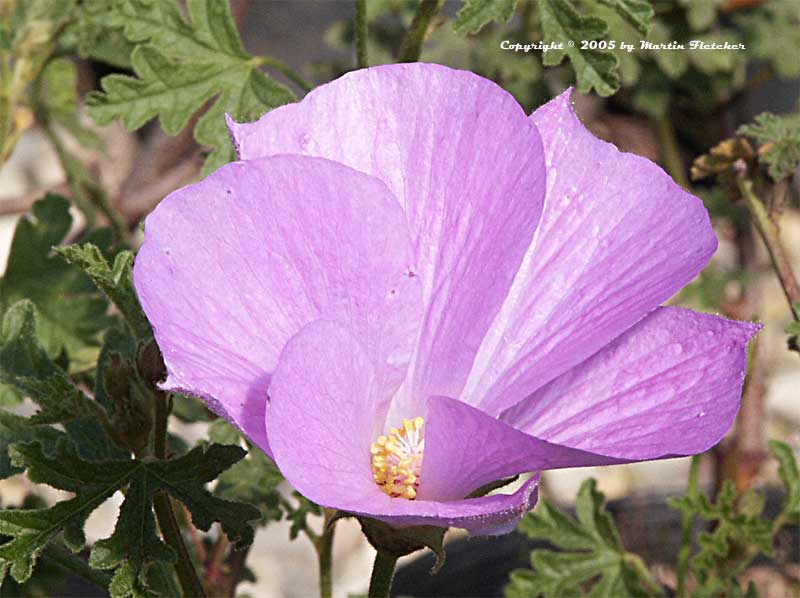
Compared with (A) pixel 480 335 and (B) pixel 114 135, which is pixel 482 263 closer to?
(A) pixel 480 335

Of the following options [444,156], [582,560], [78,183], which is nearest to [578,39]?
[444,156]

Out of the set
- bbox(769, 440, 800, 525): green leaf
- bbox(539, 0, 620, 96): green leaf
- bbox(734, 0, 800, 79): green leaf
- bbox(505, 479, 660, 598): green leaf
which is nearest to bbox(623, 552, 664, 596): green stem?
bbox(505, 479, 660, 598): green leaf

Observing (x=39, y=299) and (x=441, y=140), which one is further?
(x=39, y=299)

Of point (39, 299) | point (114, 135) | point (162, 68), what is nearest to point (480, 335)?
point (162, 68)

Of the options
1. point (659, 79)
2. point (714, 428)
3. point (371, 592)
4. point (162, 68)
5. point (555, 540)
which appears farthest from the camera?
point (659, 79)

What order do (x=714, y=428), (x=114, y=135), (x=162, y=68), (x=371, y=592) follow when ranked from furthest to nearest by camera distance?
(x=114, y=135) < (x=162, y=68) < (x=371, y=592) < (x=714, y=428)

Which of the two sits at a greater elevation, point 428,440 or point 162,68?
point 162,68

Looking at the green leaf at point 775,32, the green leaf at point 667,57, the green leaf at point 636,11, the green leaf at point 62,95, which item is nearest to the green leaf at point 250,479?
the green leaf at point 636,11

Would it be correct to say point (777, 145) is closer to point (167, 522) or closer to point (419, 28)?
point (419, 28)
